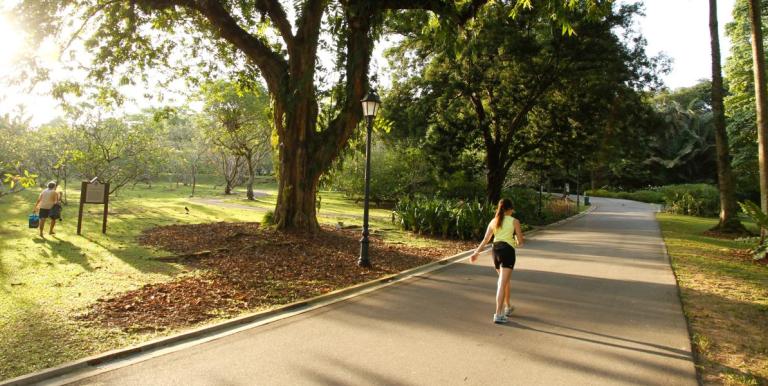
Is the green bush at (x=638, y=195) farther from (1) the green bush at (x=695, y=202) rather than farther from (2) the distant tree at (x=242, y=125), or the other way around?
(2) the distant tree at (x=242, y=125)

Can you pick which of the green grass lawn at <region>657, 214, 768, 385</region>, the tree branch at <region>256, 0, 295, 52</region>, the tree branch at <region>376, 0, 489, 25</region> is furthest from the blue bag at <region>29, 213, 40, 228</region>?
the green grass lawn at <region>657, 214, 768, 385</region>

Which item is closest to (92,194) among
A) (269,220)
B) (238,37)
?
(269,220)

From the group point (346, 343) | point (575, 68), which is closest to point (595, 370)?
point (346, 343)

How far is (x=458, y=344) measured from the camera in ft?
16.8

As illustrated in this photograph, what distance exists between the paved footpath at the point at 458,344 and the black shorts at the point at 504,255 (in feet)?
2.54

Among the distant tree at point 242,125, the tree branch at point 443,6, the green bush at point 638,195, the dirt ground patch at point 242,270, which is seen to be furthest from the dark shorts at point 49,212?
the green bush at point 638,195

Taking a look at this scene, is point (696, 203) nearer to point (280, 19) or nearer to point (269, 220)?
point (269, 220)

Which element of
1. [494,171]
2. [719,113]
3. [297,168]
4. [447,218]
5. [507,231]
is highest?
[719,113]

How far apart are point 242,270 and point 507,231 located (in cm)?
510

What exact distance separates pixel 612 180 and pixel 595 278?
5597 cm

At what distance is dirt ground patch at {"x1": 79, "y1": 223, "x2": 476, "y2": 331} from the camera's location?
19.8 ft

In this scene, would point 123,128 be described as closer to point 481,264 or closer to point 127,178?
point 127,178

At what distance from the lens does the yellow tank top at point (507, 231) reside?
236 inches

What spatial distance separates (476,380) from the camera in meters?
4.19
